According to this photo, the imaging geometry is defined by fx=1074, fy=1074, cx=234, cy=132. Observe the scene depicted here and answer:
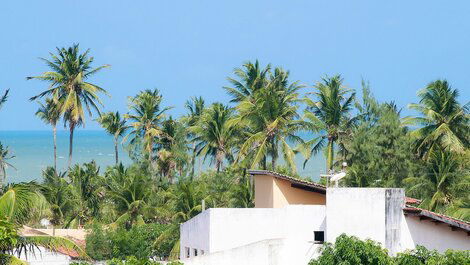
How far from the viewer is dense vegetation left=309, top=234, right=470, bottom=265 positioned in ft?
100

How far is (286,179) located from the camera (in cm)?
3969

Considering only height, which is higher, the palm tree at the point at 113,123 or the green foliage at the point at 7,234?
the palm tree at the point at 113,123

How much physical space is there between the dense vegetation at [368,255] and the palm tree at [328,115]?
104ft

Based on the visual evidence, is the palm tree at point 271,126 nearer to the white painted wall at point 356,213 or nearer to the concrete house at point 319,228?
the concrete house at point 319,228

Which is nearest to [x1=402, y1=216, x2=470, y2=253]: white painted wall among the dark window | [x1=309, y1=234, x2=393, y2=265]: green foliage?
[x1=309, y1=234, x2=393, y2=265]: green foliage

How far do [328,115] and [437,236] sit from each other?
31523 mm

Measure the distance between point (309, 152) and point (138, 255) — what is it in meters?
15.1

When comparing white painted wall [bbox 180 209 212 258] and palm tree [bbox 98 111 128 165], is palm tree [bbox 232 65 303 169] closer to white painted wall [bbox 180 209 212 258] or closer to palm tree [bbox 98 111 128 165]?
white painted wall [bbox 180 209 212 258]

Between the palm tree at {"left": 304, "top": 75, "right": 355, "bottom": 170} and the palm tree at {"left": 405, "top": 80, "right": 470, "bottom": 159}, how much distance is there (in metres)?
5.33

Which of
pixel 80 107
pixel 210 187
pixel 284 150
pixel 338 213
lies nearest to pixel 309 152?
pixel 284 150

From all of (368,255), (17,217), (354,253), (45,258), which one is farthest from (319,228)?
(17,217)

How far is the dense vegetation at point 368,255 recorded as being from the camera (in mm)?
30500

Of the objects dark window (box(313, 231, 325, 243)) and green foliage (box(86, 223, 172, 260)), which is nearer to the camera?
dark window (box(313, 231, 325, 243))

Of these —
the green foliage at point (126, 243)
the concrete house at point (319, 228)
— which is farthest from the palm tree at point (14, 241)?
the green foliage at point (126, 243)
